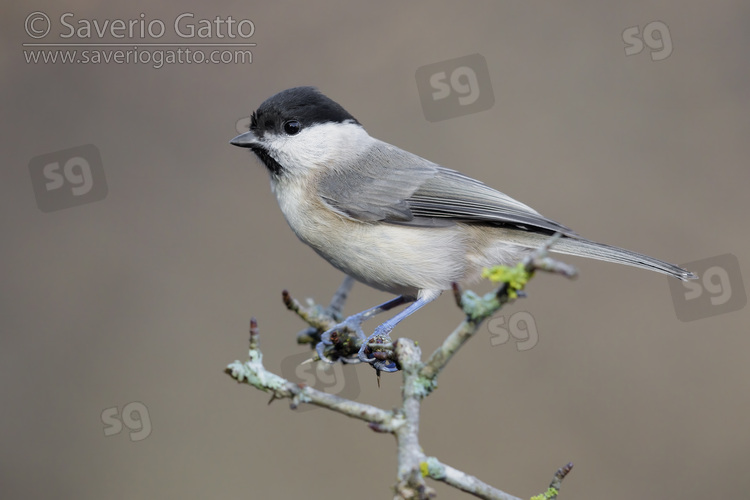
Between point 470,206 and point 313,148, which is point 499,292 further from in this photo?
point 313,148

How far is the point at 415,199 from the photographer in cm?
226

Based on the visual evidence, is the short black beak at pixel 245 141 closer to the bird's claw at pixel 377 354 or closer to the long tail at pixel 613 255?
the bird's claw at pixel 377 354

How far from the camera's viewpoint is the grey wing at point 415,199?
7.07 feet

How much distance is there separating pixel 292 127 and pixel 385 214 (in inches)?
17.9

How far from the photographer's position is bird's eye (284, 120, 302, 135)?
226 cm

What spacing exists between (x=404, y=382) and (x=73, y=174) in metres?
2.66

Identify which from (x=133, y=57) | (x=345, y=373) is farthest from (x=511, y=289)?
(x=133, y=57)

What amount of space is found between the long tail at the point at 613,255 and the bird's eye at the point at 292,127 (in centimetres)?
98

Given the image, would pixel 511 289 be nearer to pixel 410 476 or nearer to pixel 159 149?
pixel 410 476

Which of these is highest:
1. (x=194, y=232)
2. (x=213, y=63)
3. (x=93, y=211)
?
(x=213, y=63)

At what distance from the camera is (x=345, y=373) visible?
238 centimetres

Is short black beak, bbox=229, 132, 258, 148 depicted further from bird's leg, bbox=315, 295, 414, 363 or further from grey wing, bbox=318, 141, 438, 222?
bird's leg, bbox=315, 295, 414, 363

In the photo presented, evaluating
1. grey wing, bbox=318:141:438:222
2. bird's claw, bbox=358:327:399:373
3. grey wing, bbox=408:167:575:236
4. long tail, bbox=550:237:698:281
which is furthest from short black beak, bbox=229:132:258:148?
long tail, bbox=550:237:698:281

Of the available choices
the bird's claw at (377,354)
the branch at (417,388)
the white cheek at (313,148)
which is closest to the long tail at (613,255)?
the bird's claw at (377,354)
